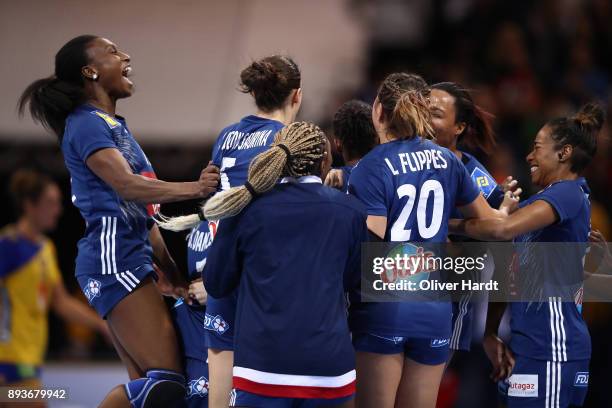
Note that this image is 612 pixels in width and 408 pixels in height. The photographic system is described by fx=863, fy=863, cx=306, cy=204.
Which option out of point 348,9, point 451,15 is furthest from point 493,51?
point 348,9

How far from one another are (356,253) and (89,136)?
1.51m

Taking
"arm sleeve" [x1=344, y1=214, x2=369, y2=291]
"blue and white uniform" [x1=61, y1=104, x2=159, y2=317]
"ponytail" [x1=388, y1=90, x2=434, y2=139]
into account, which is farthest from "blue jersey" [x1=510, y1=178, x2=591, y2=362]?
"blue and white uniform" [x1=61, y1=104, x2=159, y2=317]

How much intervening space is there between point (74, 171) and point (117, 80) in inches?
21.8

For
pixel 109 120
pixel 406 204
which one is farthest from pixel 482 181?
pixel 109 120

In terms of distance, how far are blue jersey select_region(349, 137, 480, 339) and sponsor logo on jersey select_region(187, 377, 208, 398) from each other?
102 centimetres

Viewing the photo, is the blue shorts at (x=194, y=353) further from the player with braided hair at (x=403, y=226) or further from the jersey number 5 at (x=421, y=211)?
the jersey number 5 at (x=421, y=211)

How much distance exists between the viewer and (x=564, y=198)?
4250 millimetres

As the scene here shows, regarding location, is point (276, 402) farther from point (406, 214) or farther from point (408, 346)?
point (406, 214)

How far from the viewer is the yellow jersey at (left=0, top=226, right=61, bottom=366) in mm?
7113

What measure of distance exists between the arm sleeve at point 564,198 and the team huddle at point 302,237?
1 centimetres

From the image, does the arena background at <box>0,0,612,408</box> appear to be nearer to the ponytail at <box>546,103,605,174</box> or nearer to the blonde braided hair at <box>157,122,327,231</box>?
the ponytail at <box>546,103,605,174</box>

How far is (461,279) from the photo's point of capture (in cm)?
448

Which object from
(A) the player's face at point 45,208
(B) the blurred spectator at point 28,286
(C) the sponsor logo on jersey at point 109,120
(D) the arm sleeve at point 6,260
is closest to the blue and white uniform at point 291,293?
(C) the sponsor logo on jersey at point 109,120

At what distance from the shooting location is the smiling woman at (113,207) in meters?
4.23
